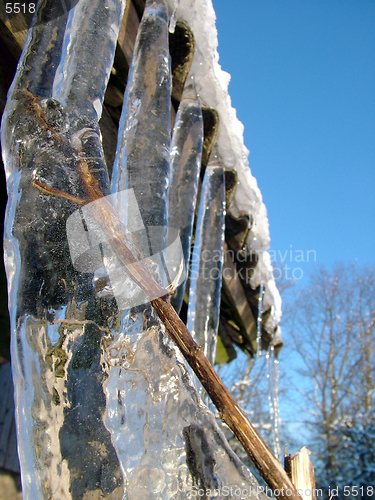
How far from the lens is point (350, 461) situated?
709 cm

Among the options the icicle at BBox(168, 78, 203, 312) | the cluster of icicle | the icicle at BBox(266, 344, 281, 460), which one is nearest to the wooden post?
the cluster of icicle

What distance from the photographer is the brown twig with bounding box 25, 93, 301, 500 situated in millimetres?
555

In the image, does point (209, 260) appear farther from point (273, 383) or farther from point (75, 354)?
point (273, 383)

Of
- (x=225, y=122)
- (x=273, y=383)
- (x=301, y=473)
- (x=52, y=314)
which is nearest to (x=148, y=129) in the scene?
(x=52, y=314)

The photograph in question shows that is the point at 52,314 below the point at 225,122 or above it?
below

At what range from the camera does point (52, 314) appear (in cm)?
82

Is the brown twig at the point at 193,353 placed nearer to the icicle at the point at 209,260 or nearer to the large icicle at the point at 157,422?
the large icicle at the point at 157,422

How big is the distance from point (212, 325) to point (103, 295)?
1.64m

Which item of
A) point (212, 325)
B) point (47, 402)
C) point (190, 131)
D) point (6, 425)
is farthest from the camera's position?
point (6, 425)

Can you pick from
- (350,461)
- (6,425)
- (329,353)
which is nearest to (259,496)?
(6,425)

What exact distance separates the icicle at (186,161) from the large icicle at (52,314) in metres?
0.91

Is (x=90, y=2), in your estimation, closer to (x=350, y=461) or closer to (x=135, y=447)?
(x=135, y=447)

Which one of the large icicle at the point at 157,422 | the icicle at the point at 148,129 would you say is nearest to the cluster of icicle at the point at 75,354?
the large icicle at the point at 157,422

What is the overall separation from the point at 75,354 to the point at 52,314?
0.35 feet
